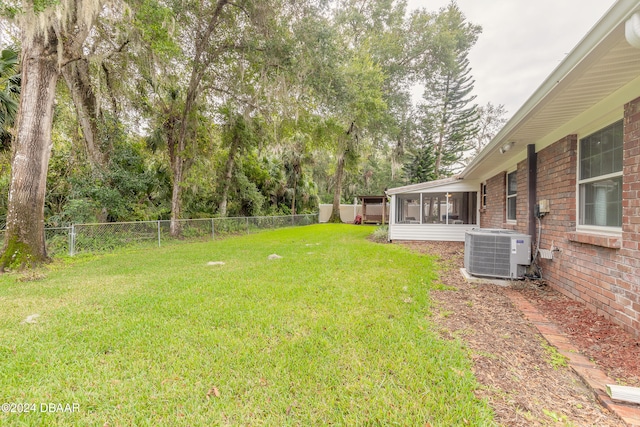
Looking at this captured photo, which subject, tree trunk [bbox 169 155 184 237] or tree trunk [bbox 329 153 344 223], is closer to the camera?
tree trunk [bbox 169 155 184 237]

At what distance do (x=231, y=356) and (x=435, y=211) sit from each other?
32.4 feet

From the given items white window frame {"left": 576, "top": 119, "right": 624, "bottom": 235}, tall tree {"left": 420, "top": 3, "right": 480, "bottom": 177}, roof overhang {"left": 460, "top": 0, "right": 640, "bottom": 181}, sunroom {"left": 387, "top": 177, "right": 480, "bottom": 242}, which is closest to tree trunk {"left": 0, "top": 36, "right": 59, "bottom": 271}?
roof overhang {"left": 460, "top": 0, "right": 640, "bottom": 181}

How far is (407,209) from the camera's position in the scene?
11.1 meters

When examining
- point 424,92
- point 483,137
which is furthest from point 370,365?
point 483,137

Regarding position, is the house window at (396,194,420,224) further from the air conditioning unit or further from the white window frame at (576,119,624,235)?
the white window frame at (576,119,624,235)

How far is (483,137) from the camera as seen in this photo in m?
25.9

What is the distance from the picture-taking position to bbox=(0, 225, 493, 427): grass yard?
1.70m

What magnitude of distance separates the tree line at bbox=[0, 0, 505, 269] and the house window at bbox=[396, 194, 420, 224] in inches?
154

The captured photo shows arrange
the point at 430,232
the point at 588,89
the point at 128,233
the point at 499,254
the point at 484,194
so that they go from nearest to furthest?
the point at 588,89 < the point at 499,254 < the point at 128,233 < the point at 484,194 < the point at 430,232

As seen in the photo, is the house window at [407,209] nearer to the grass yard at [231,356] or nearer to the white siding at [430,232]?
the white siding at [430,232]

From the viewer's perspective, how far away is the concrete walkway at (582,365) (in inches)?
66.1

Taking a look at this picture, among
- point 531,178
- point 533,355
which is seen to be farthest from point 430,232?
point 533,355

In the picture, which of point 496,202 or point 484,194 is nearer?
point 496,202

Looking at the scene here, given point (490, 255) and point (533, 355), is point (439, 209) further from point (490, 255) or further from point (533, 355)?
point (533, 355)
